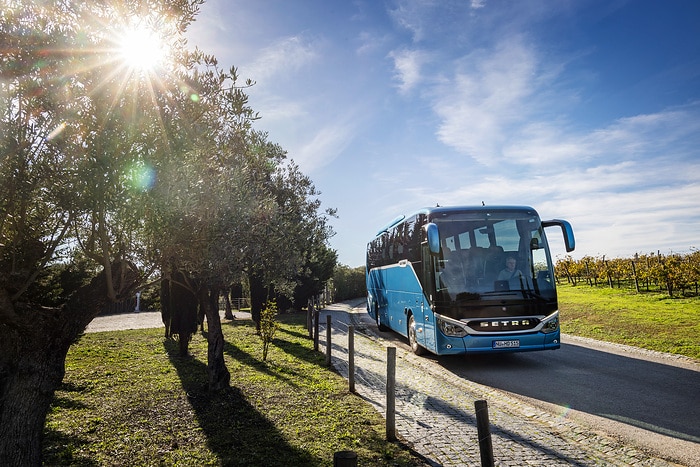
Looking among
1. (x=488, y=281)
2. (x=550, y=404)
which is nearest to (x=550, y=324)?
(x=488, y=281)

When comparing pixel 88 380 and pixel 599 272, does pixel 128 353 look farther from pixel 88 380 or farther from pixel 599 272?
pixel 599 272

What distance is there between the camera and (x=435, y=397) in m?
8.42

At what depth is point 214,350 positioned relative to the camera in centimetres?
926

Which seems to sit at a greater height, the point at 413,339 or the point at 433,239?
the point at 433,239

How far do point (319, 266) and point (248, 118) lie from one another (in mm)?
23964

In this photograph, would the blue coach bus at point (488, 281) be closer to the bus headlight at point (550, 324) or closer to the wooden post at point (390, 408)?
the bus headlight at point (550, 324)

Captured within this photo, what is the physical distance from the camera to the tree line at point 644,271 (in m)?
26.8

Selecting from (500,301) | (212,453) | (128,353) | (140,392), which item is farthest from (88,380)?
(500,301)

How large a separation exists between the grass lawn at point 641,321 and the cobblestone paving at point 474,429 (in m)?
7.44

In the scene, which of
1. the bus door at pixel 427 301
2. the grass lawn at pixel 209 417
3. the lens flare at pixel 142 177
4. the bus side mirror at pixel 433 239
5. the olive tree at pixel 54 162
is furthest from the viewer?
the bus door at pixel 427 301

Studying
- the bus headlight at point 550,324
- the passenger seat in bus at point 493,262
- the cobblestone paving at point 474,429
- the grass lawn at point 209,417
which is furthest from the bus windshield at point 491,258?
the grass lawn at point 209,417

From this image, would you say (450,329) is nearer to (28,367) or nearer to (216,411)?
(216,411)

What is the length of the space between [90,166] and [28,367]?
238 cm

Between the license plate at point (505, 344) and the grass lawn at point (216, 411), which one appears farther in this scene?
the license plate at point (505, 344)
